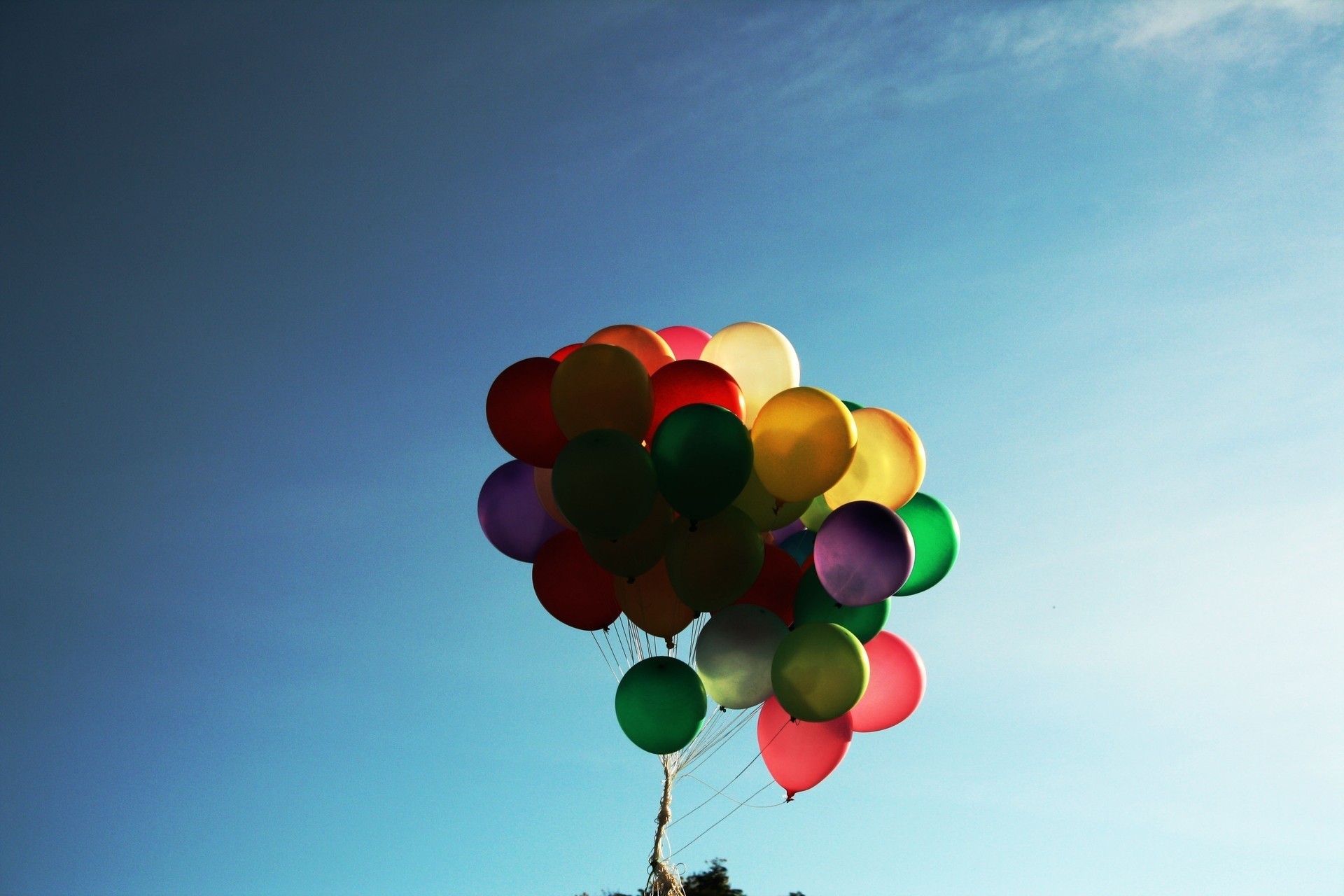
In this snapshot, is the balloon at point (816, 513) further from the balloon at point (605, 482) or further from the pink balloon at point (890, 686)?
the balloon at point (605, 482)

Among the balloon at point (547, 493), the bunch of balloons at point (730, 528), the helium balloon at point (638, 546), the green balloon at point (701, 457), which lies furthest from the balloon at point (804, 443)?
the balloon at point (547, 493)

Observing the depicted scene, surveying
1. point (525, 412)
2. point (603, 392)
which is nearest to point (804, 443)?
point (603, 392)

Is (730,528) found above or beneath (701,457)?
beneath

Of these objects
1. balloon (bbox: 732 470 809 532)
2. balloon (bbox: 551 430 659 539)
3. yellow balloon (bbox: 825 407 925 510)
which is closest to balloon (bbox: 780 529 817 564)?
balloon (bbox: 732 470 809 532)

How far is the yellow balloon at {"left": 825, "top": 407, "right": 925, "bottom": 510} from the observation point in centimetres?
660

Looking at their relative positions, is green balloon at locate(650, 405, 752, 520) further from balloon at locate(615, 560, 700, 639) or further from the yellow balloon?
the yellow balloon

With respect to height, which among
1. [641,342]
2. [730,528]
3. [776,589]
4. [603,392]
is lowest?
[776,589]

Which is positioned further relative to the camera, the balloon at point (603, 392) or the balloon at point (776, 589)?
the balloon at point (776, 589)

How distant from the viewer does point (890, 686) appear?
267 inches

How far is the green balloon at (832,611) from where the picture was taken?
6.34 m

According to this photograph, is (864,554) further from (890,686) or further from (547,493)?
(547,493)

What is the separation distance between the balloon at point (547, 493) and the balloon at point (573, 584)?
0.39ft

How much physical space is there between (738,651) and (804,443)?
1.30 m

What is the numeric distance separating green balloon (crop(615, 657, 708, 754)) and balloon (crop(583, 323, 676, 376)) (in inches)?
74.1
